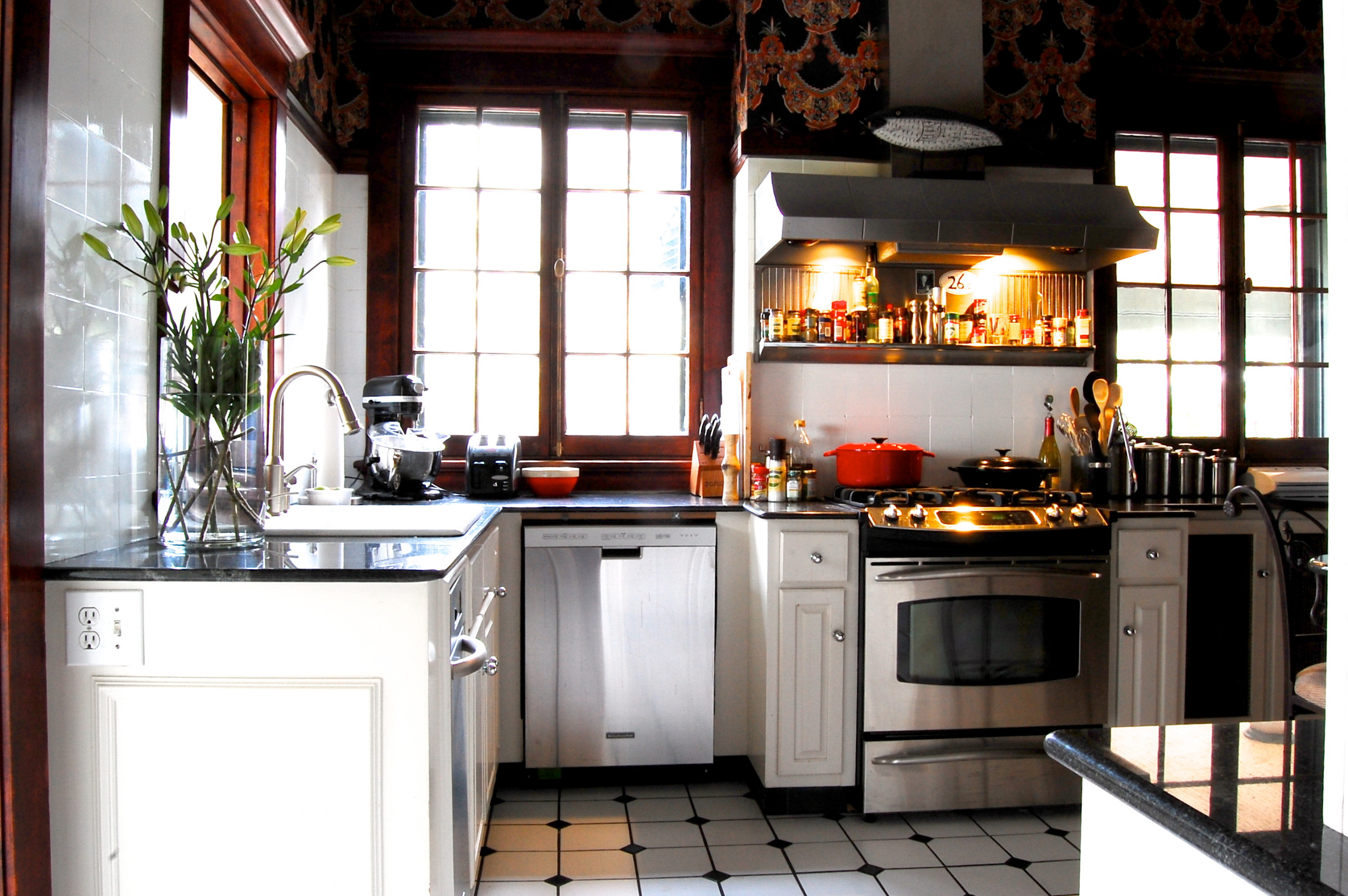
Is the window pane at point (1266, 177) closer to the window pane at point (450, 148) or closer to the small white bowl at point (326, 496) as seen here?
the window pane at point (450, 148)

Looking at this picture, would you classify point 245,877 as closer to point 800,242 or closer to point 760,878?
point 760,878

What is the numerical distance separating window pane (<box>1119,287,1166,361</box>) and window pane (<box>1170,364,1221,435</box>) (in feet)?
0.41

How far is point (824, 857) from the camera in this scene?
2.58 m

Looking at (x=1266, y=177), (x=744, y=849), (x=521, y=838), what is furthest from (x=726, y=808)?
(x=1266, y=177)

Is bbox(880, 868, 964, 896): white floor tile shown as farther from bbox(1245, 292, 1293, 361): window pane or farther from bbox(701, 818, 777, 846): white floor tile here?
bbox(1245, 292, 1293, 361): window pane

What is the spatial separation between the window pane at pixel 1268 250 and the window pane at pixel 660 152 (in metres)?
2.32

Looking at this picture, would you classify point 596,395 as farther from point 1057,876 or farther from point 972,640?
point 1057,876

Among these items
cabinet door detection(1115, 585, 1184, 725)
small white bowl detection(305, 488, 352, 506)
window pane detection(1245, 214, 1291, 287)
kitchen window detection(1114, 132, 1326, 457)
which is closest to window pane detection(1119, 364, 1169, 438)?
kitchen window detection(1114, 132, 1326, 457)

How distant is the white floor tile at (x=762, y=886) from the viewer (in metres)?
2.34

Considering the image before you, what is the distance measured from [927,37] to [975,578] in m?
1.89

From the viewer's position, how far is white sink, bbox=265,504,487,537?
204 centimetres

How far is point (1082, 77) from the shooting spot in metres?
3.56

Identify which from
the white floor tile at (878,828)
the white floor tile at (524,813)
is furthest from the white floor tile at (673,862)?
the white floor tile at (878,828)

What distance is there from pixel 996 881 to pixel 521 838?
1.29 m
